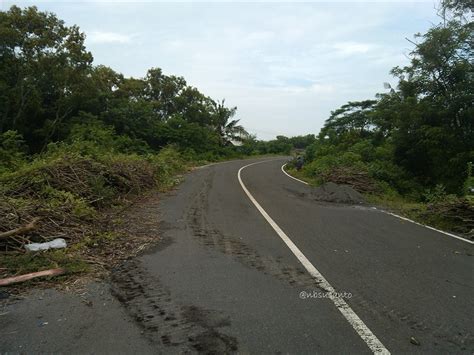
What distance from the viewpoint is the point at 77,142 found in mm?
17469

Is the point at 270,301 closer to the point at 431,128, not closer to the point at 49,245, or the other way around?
the point at 49,245

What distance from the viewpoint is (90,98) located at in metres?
33.0

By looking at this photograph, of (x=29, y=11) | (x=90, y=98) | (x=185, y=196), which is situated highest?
(x=29, y=11)

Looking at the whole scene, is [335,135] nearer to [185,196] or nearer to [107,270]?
[185,196]

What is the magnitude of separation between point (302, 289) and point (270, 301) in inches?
23.8

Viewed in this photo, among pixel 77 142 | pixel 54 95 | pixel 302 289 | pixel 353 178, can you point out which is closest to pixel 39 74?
pixel 54 95

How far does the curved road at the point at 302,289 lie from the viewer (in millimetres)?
3861

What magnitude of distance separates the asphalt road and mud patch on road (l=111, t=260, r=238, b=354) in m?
0.01

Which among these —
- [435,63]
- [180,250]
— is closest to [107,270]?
[180,250]

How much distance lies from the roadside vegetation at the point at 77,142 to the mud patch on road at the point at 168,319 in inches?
42.1

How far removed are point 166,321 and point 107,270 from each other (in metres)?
2.02

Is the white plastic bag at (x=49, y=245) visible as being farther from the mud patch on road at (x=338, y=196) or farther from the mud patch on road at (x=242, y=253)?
the mud patch on road at (x=338, y=196)

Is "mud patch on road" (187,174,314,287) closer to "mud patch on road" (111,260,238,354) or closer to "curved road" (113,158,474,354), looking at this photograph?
"curved road" (113,158,474,354)

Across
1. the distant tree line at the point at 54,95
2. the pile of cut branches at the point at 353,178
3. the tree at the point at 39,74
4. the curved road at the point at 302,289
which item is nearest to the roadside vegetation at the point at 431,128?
the pile of cut branches at the point at 353,178
